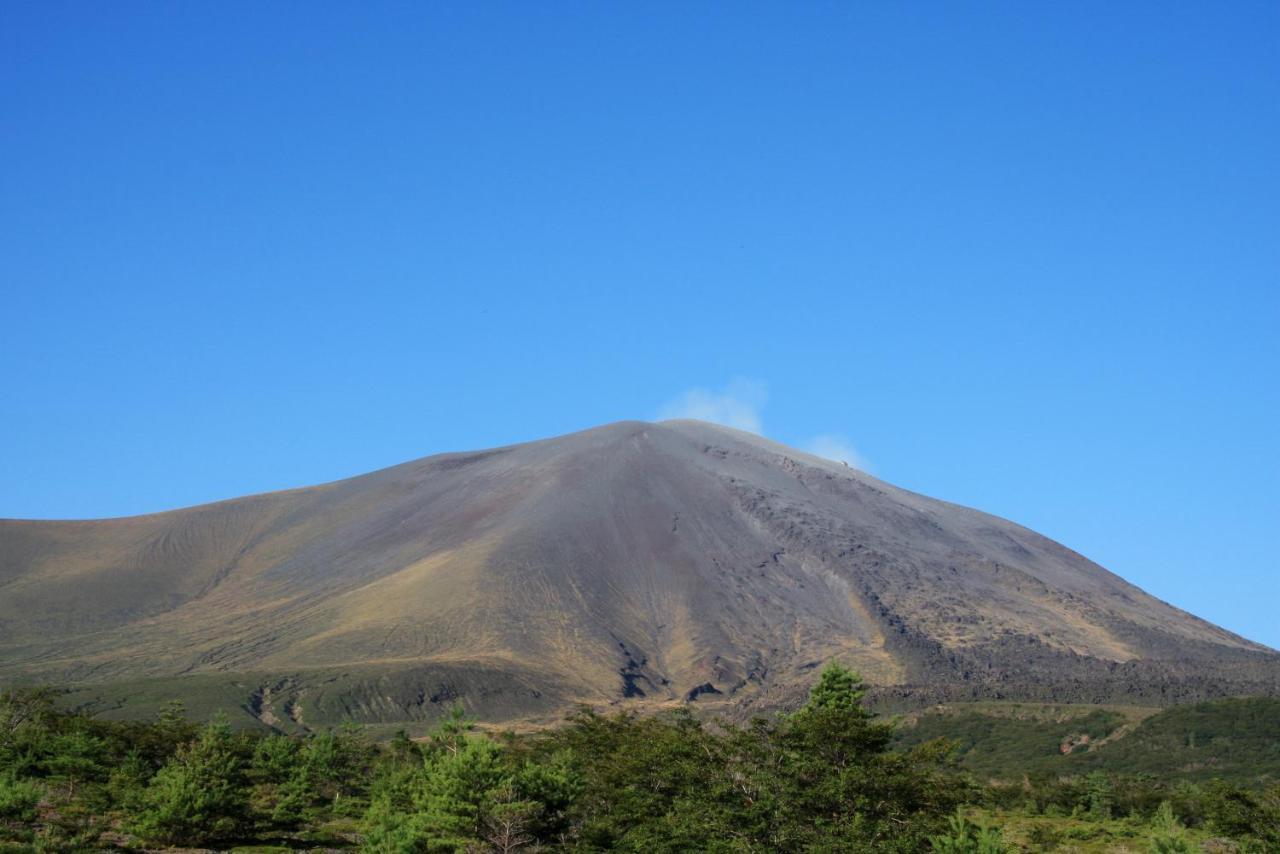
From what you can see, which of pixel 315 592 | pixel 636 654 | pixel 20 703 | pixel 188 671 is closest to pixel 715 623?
pixel 636 654

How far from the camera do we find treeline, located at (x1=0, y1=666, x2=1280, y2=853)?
39.6 metres

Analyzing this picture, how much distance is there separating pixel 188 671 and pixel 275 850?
110 metres

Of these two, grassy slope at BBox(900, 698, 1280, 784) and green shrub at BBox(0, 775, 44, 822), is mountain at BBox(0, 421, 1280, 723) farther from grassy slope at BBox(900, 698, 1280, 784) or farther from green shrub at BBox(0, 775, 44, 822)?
green shrub at BBox(0, 775, 44, 822)

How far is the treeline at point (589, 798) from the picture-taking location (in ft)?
130

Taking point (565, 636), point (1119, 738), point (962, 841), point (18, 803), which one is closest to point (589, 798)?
point (962, 841)

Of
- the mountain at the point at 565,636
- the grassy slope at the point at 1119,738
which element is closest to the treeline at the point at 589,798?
the grassy slope at the point at 1119,738

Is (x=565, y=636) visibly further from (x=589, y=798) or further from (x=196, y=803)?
(x=196, y=803)

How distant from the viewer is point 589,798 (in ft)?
177

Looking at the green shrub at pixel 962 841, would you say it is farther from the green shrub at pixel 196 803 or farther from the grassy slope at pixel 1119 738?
the grassy slope at pixel 1119 738

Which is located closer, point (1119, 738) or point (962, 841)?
point (962, 841)

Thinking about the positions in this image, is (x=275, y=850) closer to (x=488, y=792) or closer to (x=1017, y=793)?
(x=488, y=792)

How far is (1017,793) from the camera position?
8206 centimetres

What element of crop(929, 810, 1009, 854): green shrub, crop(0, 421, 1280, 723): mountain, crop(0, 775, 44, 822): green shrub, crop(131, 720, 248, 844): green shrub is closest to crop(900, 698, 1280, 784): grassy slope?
crop(0, 421, 1280, 723): mountain

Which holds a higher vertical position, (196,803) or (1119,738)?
(1119,738)
